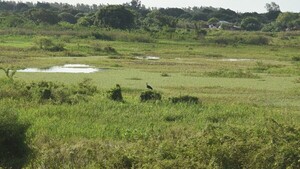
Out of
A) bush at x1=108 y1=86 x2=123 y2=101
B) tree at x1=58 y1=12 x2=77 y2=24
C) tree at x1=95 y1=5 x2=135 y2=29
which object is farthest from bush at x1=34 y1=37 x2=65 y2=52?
tree at x1=58 y1=12 x2=77 y2=24

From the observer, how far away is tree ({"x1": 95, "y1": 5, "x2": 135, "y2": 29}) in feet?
234

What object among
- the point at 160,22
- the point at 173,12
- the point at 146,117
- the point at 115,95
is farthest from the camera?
the point at 173,12

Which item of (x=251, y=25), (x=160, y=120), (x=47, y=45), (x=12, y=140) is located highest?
(x=12, y=140)

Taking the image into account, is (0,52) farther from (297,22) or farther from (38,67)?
(297,22)

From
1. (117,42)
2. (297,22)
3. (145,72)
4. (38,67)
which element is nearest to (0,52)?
(38,67)

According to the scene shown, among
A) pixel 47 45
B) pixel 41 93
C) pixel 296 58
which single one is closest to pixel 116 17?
pixel 47 45

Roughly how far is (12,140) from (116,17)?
62089mm

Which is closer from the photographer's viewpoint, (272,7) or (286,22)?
(286,22)

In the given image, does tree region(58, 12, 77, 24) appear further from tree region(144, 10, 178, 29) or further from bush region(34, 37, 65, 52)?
bush region(34, 37, 65, 52)

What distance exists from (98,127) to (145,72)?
57.8 ft

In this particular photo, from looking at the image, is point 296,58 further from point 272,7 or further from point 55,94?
point 272,7

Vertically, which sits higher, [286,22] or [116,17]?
[116,17]

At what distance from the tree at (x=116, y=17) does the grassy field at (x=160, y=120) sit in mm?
36326

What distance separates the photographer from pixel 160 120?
1496 cm
